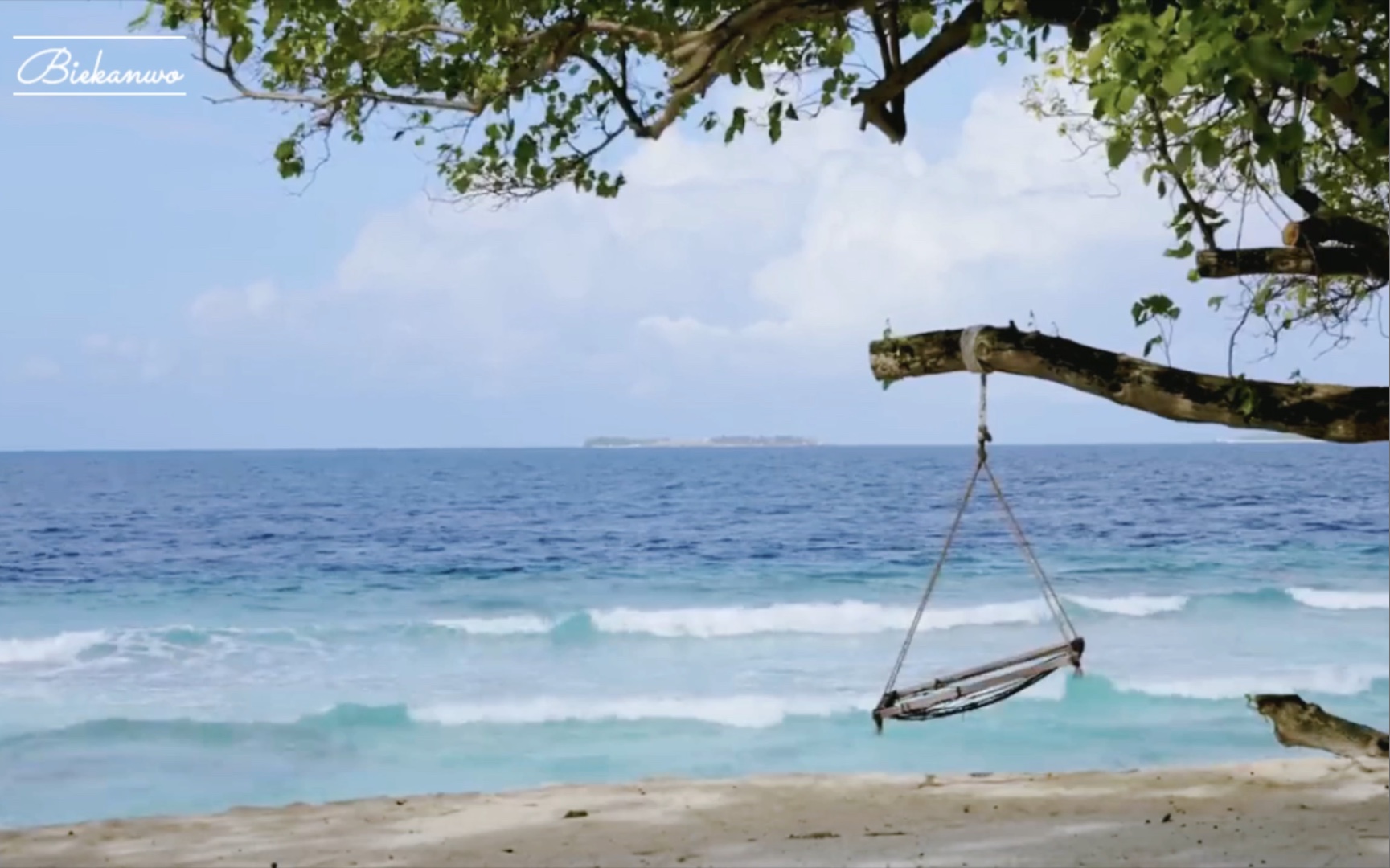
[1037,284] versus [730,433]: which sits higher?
[1037,284]

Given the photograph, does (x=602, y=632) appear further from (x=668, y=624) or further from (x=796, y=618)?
(x=796, y=618)

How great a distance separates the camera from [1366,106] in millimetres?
3631

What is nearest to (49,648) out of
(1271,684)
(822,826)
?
(822,826)

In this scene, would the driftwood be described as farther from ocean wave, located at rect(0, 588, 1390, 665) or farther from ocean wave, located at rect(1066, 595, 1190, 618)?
ocean wave, located at rect(1066, 595, 1190, 618)

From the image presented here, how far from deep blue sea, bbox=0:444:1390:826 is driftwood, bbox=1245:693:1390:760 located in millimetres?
4048

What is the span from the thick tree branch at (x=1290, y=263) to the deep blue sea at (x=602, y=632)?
5.14 m

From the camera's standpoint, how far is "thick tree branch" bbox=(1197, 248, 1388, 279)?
4.38 metres

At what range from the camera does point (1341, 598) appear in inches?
622

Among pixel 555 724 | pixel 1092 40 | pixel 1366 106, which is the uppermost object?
pixel 1092 40

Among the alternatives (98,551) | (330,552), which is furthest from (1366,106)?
(330,552)

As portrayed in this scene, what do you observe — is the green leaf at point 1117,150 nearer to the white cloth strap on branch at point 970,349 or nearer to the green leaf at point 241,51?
the white cloth strap on branch at point 970,349

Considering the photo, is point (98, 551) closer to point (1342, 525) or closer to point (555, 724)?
point (555, 724)

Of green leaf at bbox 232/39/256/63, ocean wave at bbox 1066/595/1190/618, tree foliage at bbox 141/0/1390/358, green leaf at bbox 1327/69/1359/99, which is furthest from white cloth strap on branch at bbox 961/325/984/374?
ocean wave at bbox 1066/595/1190/618

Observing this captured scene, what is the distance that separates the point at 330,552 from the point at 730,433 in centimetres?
1821
